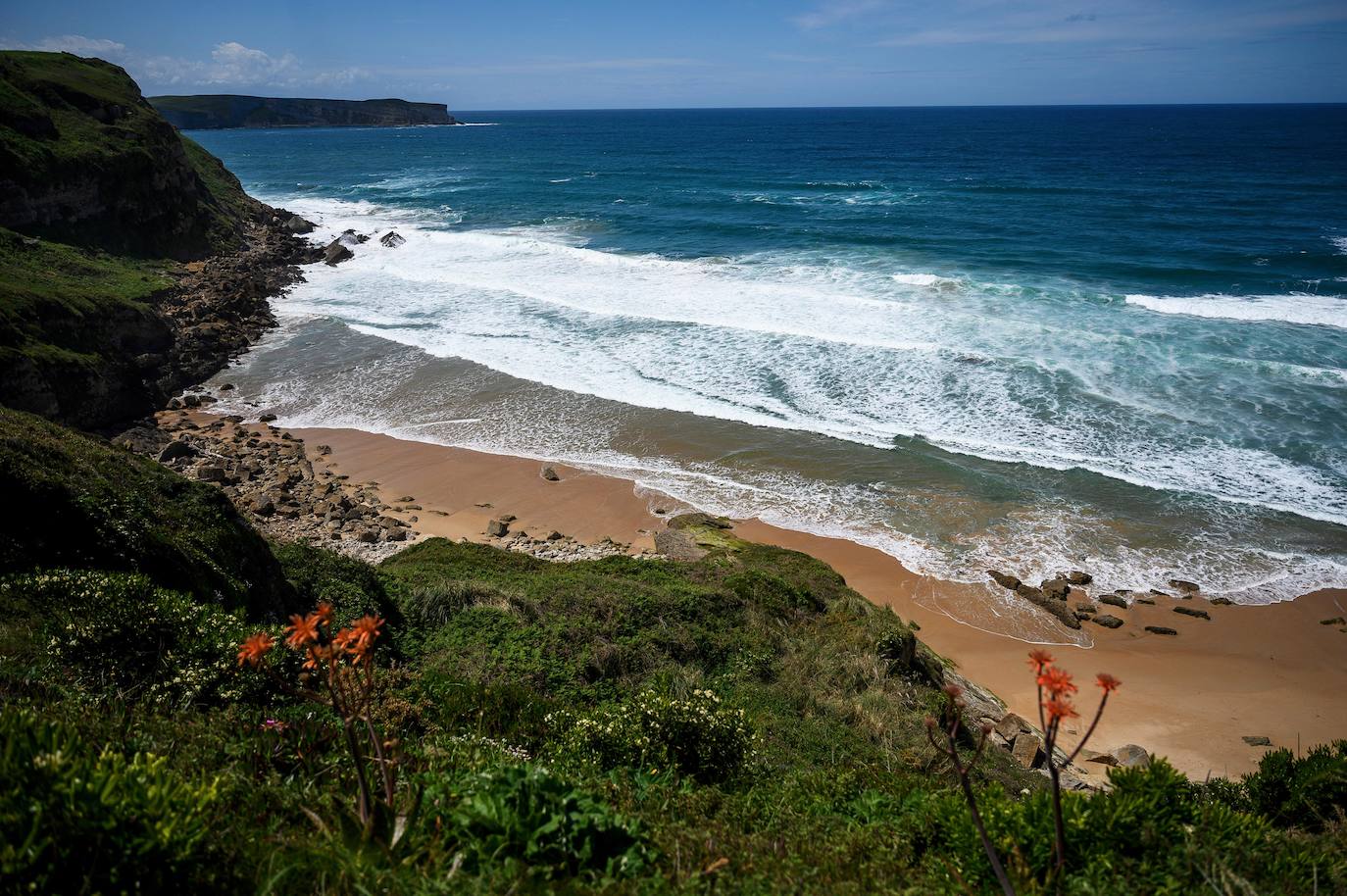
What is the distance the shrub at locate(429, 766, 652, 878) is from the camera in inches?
158

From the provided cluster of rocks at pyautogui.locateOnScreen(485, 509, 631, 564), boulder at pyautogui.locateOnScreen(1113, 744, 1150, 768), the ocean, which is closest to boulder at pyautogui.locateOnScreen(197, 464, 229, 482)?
the ocean

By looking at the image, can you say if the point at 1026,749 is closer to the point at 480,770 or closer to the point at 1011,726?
the point at 1011,726

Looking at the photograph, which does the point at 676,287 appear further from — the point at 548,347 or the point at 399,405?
the point at 399,405

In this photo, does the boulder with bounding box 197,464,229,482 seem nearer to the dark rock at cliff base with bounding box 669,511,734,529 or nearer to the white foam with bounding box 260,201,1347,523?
the white foam with bounding box 260,201,1347,523

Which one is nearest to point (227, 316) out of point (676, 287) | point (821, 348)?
point (676, 287)

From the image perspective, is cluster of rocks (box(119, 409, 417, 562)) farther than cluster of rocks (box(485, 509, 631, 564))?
Yes

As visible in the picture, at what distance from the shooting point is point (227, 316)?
1163 inches

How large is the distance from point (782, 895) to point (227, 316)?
3181 cm

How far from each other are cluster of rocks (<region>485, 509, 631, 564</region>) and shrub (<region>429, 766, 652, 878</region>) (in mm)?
11045

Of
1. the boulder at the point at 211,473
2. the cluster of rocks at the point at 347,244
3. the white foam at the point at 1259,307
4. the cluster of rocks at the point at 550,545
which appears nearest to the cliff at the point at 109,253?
the cluster of rocks at the point at 347,244

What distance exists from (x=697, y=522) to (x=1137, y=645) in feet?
27.9

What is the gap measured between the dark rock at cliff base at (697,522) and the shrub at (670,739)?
9736 mm

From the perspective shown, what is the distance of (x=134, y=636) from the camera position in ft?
20.1

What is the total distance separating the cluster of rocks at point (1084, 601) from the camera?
1429 centimetres
